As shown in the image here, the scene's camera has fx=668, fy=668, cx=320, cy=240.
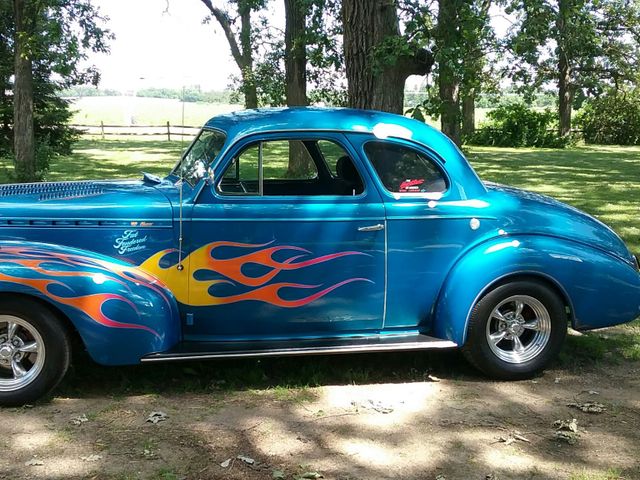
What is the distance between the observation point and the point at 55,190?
472cm

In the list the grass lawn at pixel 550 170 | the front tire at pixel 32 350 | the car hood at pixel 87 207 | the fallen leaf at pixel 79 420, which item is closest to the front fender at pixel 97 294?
the front tire at pixel 32 350

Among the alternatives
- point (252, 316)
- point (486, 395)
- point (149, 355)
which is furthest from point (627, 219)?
point (149, 355)

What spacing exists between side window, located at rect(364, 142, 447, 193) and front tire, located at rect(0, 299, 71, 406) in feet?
7.54

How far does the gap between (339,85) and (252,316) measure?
11.0 m

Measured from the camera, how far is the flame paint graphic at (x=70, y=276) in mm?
3961

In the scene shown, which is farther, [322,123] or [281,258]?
[322,123]

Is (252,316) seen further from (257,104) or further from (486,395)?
(257,104)

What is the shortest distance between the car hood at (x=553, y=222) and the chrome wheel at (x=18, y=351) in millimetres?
3159

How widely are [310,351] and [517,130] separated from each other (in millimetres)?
31113

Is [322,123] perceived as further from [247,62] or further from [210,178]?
[247,62]

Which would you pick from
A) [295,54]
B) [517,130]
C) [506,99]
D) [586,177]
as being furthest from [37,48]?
[506,99]

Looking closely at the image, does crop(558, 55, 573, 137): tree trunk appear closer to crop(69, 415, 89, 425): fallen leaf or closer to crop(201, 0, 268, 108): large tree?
crop(201, 0, 268, 108): large tree

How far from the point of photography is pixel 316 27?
12.6 meters

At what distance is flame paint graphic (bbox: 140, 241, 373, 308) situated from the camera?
169 inches
